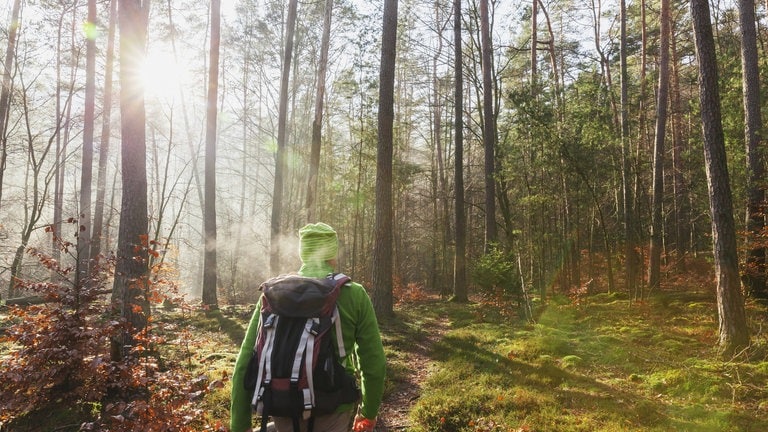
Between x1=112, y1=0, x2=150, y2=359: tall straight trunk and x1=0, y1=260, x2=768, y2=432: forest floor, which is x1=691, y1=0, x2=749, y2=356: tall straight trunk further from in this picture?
x1=112, y1=0, x2=150, y2=359: tall straight trunk

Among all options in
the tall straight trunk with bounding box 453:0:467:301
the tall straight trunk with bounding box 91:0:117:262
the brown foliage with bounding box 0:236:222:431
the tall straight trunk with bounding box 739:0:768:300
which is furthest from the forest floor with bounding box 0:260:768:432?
the tall straight trunk with bounding box 91:0:117:262

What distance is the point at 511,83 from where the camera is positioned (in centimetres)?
2300

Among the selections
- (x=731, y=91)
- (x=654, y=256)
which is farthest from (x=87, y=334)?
(x=731, y=91)

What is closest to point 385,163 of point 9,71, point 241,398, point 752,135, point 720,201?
point 720,201

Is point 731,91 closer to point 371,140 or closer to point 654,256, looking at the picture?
point 654,256

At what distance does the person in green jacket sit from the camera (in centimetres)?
227

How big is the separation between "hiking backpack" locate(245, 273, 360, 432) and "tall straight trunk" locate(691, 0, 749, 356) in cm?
697

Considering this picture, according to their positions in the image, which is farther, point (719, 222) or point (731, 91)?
point (731, 91)

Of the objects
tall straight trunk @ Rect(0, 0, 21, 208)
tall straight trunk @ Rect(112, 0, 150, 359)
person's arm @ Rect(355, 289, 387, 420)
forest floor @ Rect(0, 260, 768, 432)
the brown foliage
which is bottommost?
forest floor @ Rect(0, 260, 768, 432)

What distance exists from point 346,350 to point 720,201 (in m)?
7.09

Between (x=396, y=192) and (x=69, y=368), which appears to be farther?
(x=396, y=192)

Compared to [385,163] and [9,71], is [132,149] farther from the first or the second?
[9,71]

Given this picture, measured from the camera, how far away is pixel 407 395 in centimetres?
586

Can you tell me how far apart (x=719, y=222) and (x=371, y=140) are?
14.1 metres
